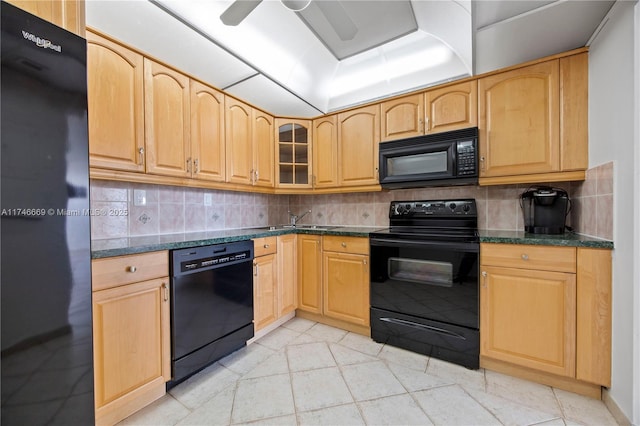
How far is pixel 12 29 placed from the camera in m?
0.77

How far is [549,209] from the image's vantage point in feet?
5.74

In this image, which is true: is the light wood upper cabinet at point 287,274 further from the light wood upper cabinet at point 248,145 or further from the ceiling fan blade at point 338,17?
the ceiling fan blade at point 338,17

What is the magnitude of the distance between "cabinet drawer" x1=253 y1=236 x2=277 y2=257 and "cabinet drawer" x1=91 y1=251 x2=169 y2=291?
26.7 inches

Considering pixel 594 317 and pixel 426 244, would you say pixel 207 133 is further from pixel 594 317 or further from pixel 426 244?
pixel 594 317

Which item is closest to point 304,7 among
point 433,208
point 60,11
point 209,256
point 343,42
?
point 343,42

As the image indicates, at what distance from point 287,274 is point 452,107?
6.52 ft

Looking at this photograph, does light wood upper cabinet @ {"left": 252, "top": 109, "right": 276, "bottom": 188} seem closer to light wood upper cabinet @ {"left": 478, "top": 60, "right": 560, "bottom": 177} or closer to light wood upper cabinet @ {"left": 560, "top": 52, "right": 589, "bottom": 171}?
light wood upper cabinet @ {"left": 478, "top": 60, "right": 560, "bottom": 177}

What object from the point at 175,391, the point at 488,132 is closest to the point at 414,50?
the point at 488,132

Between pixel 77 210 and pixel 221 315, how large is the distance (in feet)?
3.63

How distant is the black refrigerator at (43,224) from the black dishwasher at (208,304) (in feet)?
1.73

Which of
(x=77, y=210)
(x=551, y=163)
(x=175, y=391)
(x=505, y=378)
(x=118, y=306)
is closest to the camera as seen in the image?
(x=77, y=210)

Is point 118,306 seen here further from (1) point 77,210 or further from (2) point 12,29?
(2) point 12,29

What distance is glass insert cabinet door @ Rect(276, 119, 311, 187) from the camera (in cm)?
271

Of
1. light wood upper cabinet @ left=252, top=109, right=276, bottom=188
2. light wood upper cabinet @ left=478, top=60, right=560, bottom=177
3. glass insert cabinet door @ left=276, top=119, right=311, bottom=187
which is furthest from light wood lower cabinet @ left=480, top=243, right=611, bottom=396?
light wood upper cabinet @ left=252, top=109, right=276, bottom=188
